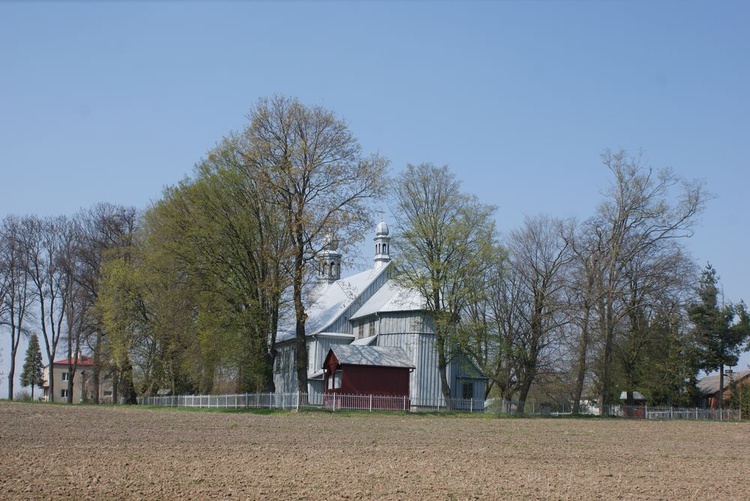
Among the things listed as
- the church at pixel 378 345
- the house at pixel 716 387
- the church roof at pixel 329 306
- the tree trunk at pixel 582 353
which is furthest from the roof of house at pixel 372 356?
the house at pixel 716 387

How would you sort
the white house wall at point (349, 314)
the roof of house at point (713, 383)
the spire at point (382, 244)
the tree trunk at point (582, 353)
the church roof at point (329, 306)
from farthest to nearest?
the roof of house at point (713, 383) < the spire at point (382, 244) < the white house wall at point (349, 314) < the church roof at point (329, 306) < the tree trunk at point (582, 353)

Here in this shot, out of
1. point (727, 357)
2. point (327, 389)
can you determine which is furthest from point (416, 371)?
point (727, 357)

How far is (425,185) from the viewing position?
1842 inches

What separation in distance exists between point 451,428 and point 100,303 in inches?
1209

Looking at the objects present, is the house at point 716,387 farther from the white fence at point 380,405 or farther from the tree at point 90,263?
the tree at point 90,263

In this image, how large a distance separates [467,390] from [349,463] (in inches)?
1338

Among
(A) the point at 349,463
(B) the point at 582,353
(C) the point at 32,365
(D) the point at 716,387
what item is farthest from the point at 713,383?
(C) the point at 32,365

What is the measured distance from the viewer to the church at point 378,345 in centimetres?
4644

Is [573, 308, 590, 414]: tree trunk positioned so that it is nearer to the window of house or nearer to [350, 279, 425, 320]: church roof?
the window of house

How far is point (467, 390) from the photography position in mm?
50156

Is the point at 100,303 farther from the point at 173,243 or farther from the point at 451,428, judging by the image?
the point at 451,428

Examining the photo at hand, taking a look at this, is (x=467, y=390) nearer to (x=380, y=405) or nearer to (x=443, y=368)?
(x=443, y=368)

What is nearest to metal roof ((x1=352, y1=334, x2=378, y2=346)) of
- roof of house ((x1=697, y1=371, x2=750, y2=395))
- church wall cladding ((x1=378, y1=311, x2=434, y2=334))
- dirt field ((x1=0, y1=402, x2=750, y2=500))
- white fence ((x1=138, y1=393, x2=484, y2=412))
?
church wall cladding ((x1=378, y1=311, x2=434, y2=334))

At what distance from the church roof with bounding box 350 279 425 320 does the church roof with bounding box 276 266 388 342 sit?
3.15ft
